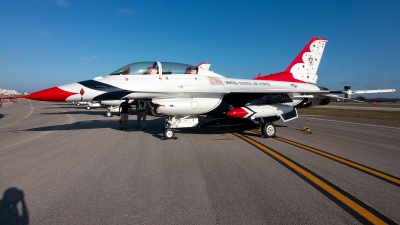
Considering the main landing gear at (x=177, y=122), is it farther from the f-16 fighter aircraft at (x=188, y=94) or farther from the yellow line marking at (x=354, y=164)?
the yellow line marking at (x=354, y=164)

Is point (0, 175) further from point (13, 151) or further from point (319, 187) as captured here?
point (319, 187)

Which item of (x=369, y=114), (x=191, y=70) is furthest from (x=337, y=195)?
(x=369, y=114)

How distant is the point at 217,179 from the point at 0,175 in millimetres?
4289

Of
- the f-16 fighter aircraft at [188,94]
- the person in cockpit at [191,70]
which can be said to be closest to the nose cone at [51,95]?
the f-16 fighter aircraft at [188,94]

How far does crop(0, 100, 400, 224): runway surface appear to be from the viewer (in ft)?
10.3

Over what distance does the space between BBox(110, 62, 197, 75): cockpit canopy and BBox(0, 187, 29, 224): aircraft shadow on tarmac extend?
5.54m

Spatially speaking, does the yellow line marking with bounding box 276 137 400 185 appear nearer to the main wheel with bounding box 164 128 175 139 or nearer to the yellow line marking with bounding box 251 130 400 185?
the yellow line marking with bounding box 251 130 400 185

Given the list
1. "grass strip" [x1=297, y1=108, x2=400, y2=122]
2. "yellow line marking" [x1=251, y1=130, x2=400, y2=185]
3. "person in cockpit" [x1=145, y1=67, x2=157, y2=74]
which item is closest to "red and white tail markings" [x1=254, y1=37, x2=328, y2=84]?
"yellow line marking" [x1=251, y1=130, x2=400, y2=185]

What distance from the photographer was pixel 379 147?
791 cm

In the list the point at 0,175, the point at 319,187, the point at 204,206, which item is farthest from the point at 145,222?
the point at 0,175

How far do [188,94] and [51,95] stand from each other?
4.60 meters

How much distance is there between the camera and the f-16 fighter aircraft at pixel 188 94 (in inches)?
324

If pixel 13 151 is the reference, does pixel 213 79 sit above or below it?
above

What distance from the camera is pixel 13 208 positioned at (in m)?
3.31
